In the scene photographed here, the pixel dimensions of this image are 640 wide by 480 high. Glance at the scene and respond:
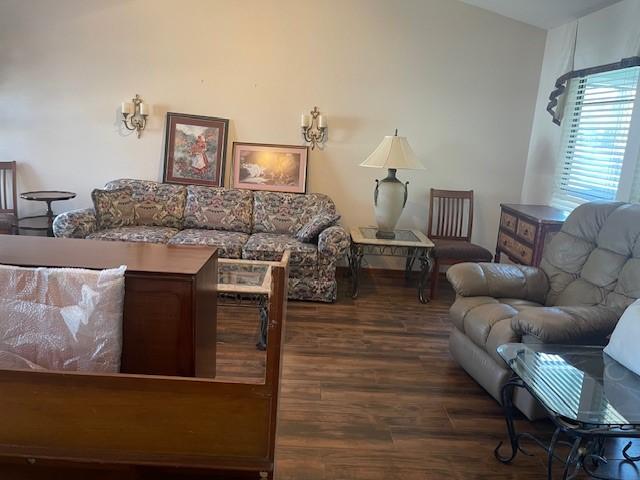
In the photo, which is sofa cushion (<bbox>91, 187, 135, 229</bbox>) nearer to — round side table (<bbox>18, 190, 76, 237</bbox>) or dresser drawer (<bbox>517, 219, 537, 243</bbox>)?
round side table (<bbox>18, 190, 76, 237</bbox>)

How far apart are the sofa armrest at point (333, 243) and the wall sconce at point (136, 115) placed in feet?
7.14

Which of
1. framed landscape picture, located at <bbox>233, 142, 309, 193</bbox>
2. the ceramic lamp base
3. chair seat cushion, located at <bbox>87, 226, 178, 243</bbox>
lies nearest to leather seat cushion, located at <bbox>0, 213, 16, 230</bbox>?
chair seat cushion, located at <bbox>87, 226, 178, 243</bbox>

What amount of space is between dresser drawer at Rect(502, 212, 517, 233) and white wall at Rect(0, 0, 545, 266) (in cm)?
61

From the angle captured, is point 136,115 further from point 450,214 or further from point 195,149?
point 450,214

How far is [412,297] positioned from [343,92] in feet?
6.81

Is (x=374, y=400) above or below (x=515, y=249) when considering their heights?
below

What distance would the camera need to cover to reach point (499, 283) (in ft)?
10.1

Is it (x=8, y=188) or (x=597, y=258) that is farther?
(x=8, y=188)

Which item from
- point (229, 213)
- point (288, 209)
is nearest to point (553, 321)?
point (288, 209)

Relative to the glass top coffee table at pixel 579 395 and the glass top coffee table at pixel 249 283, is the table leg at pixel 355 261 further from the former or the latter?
the glass top coffee table at pixel 579 395

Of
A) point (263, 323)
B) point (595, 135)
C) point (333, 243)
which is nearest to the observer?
point (263, 323)

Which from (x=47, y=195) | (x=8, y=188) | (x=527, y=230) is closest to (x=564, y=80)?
(x=527, y=230)

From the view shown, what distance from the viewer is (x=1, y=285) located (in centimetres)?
137

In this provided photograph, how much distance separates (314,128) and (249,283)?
2186mm
